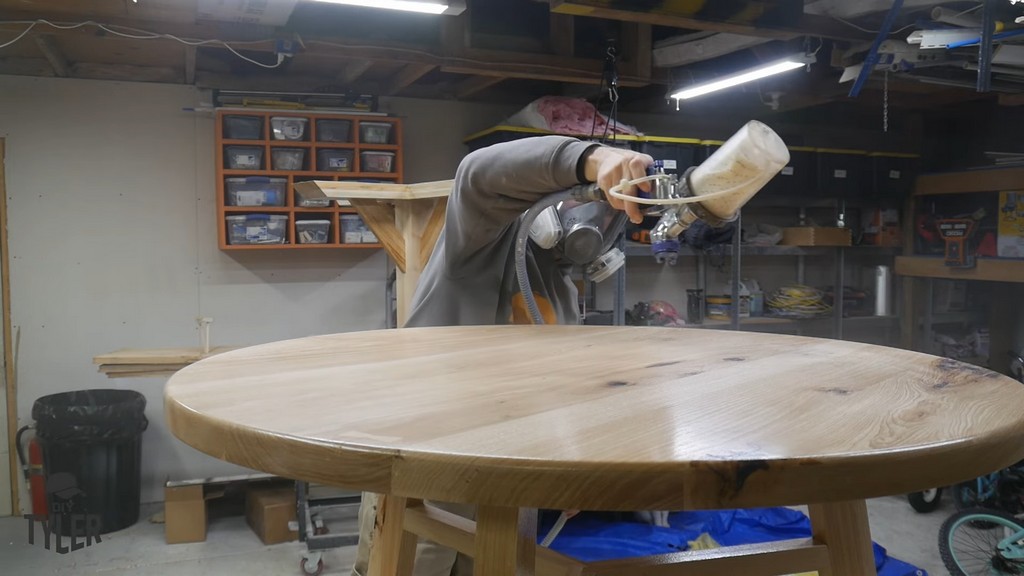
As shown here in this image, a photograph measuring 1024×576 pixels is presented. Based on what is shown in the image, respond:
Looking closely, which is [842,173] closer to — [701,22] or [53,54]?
[701,22]

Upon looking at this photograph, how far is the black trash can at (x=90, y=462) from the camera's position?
3.44 meters

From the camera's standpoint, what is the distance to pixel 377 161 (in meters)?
4.09

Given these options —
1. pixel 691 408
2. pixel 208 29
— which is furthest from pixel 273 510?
Result: pixel 691 408

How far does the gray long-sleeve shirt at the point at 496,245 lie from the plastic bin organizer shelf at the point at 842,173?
3646 millimetres

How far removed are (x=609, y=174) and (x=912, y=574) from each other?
2.66 m

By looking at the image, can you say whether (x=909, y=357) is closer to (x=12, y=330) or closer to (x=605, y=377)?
(x=605, y=377)

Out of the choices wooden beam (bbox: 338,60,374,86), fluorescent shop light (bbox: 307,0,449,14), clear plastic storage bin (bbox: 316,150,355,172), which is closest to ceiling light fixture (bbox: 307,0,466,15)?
fluorescent shop light (bbox: 307,0,449,14)

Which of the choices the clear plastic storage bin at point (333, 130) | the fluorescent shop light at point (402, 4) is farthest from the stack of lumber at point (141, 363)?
the fluorescent shop light at point (402, 4)

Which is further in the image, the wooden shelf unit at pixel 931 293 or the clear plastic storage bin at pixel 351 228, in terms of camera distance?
the wooden shelf unit at pixel 931 293

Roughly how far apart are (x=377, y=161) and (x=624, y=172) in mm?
3154

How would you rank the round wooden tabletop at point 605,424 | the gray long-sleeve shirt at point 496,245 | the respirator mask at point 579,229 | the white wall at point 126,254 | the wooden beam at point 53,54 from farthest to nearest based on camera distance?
the white wall at point 126,254 < the wooden beam at point 53,54 < the respirator mask at point 579,229 < the gray long-sleeve shirt at point 496,245 < the round wooden tabletop at point 605,424

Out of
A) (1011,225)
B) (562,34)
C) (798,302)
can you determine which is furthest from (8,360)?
(1011,225)

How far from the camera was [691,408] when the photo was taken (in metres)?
0.75

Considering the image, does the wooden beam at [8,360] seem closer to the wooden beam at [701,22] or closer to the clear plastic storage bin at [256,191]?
the clear plastic storage bin at [256,191]
